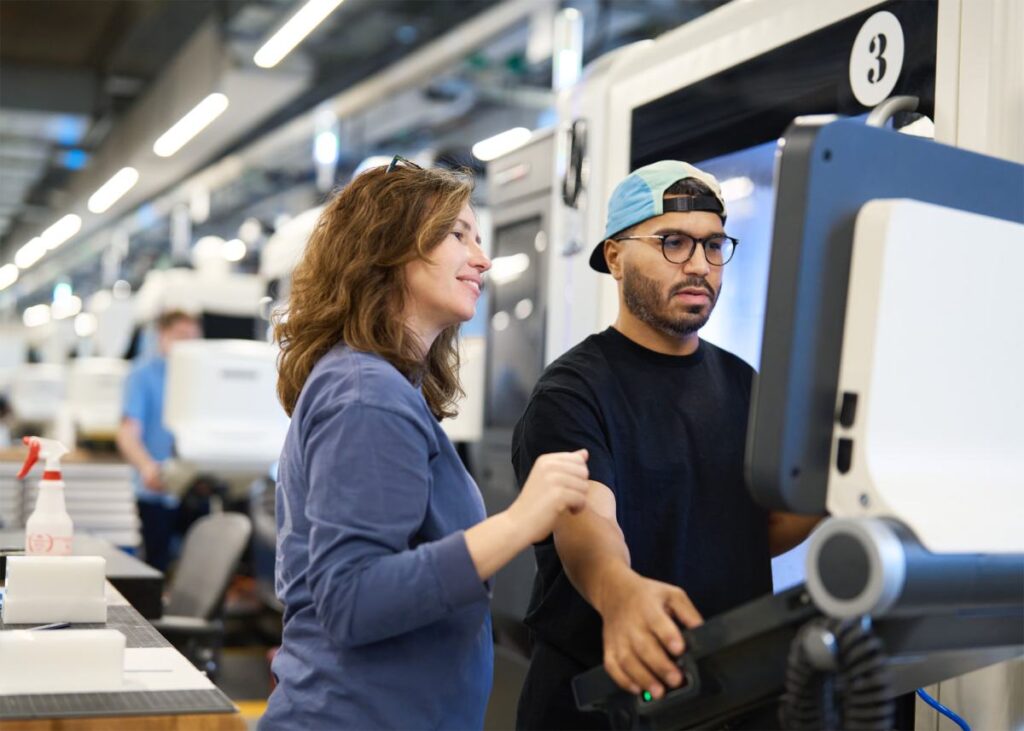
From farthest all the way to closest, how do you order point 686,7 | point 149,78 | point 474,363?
point 149,78
point 686,7
point 474,363

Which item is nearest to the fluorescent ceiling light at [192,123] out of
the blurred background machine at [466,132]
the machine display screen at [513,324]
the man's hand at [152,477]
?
the blurred background machine at [466,132]

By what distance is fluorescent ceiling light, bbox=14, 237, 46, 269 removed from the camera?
17086 mm

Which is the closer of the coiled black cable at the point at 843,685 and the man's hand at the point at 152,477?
the coiled black cable at the point at 843,685

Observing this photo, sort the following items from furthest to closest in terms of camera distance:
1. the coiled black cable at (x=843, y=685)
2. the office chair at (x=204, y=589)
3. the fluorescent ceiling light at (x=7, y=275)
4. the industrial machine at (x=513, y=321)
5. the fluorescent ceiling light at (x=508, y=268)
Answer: the fluorescent ceiling light at (x=7, y=275), the fluorescent ceiling light at (x=508, y=268), the industrial machine at (x=513, y=321), the office chair at (x=204, y=589), the coiled black cable at (x=843, y=685)

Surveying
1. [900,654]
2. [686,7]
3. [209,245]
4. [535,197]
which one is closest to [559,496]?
[900,654]

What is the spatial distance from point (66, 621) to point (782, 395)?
126 cm

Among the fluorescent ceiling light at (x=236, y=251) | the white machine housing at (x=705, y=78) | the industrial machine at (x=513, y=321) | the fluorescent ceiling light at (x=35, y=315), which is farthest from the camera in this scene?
the fluorescent ceiling light at (x=35, y=315)

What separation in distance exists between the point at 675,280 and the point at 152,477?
4.57 meters

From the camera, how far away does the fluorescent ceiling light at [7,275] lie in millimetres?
20641

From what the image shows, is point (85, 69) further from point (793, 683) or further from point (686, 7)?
point (793, 683)

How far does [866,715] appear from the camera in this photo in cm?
117

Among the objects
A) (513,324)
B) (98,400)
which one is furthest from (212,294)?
(513,324)

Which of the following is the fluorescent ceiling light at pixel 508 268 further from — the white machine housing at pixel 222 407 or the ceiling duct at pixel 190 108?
the ceiling duct at pixel 190 108

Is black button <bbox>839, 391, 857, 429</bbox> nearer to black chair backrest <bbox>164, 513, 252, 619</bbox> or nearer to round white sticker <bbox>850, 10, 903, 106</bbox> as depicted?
round white sticker <bbox>850, 10, 903, 106</bbox>
